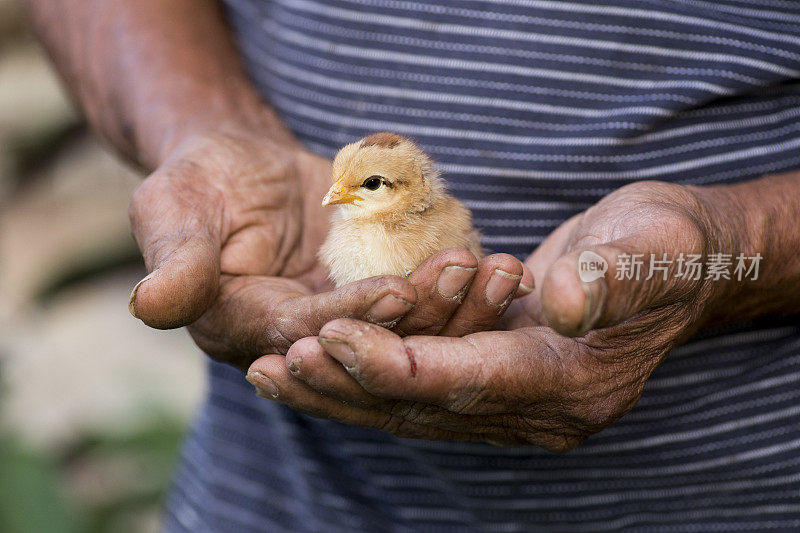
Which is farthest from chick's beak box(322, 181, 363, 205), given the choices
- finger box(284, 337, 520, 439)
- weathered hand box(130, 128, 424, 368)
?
finger box(284, 337, 520, 439)

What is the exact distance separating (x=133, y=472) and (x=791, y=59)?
4.41m

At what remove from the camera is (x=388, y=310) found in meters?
1.82

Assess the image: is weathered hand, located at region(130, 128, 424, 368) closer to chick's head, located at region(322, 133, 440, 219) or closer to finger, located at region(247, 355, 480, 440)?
finger, located at region(247, 355, 480, 440)

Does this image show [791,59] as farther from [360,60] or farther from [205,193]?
[205,193]

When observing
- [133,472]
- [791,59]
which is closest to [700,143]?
[791,59]

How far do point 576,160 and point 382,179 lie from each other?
2.10ft

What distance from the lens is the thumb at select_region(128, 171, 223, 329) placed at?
187 centimetres

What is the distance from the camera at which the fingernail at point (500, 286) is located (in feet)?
6.17

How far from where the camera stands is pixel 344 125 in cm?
274

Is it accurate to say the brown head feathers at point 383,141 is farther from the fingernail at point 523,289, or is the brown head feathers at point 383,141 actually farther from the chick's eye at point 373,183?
the fingernail at point 523,289

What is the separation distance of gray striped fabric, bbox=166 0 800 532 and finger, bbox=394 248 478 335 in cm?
72

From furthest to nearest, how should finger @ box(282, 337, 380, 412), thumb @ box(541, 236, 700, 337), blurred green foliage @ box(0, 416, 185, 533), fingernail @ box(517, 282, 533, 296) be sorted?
blurred green foliage @ box(0, 416, 185, 533), fingernail @ box(517, 282, 533, 296), finger @ box(282, 337, 380, 412), thumb @ box(541, 236, 700, 337)

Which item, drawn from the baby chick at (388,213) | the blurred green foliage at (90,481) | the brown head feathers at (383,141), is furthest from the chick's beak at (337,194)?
the blurred green foliage at (90,481)

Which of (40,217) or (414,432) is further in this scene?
(40,217)
